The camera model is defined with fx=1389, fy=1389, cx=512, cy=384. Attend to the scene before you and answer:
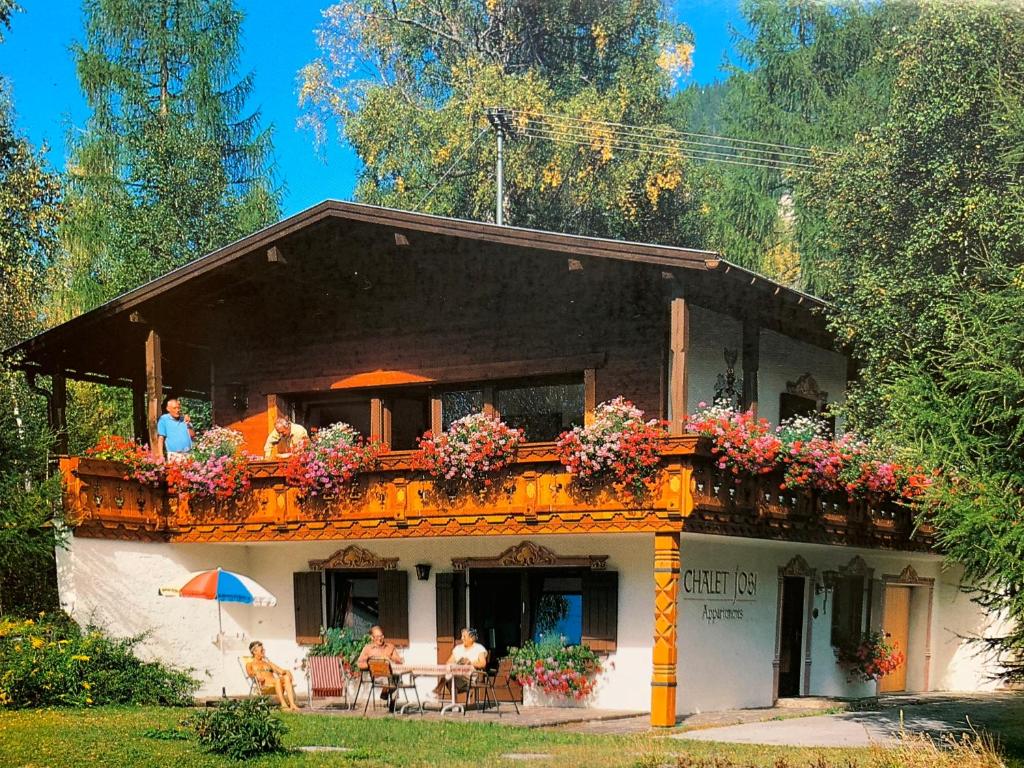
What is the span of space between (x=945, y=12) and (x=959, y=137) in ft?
6.98

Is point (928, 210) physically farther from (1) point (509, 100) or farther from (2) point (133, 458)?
(1) point (509, 100)

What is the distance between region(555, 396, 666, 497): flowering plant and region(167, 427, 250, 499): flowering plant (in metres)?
5.55

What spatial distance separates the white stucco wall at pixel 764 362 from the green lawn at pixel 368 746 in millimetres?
6304

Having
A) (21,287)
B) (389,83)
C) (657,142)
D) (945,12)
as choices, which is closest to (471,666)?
(21,287)

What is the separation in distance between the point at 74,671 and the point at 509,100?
23.3 metres

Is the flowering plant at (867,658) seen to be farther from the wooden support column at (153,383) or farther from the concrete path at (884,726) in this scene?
the wooden support column at (153,383)

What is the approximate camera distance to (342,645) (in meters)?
20.5

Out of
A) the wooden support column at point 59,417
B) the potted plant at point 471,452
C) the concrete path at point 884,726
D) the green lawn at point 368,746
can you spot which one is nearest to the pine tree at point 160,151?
the wooden support column at point 59,417

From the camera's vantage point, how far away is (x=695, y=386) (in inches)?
792

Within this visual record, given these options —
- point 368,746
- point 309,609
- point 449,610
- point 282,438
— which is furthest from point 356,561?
point 368,746

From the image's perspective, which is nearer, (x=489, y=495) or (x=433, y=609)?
(x=489, y=495)

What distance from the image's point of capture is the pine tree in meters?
32.7

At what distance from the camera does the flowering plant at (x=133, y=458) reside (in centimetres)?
2044

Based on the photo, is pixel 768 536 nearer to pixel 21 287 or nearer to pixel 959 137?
pixel 959 137
